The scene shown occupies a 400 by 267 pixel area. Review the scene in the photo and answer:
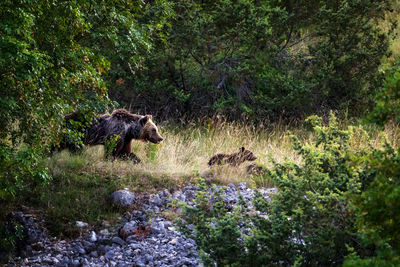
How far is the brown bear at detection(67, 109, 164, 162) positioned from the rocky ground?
1.79 meters

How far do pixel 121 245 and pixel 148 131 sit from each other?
3.11 meters

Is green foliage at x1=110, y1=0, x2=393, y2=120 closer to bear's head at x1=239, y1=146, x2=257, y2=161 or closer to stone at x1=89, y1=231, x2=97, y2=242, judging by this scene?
bear's head at x1=239, y1=146, x2=257, y2=161

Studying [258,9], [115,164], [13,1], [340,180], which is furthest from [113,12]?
[258,9]

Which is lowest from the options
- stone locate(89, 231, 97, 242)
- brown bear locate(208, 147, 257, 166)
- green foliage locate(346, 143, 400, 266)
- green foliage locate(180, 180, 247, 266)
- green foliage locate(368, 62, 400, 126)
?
stone locate(89, 231, 97, 242)

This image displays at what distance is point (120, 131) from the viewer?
8734 mm

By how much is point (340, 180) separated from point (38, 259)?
13.4 feet

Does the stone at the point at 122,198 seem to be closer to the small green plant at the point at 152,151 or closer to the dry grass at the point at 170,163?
the dry grass at the point at 170,163

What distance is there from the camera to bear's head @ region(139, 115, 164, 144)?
8.90 metres

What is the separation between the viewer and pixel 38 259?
6.13 m

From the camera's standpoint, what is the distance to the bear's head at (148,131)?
8898 mm

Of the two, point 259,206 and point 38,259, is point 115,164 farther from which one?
point 259,206

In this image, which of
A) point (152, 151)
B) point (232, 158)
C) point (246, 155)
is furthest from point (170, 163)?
point (246, 155)

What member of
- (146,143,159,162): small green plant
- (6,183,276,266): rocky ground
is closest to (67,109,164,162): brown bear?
(146,143,159,162): small green plant

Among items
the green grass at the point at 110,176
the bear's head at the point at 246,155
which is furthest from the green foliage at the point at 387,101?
the bear's head at the point at 246,155
